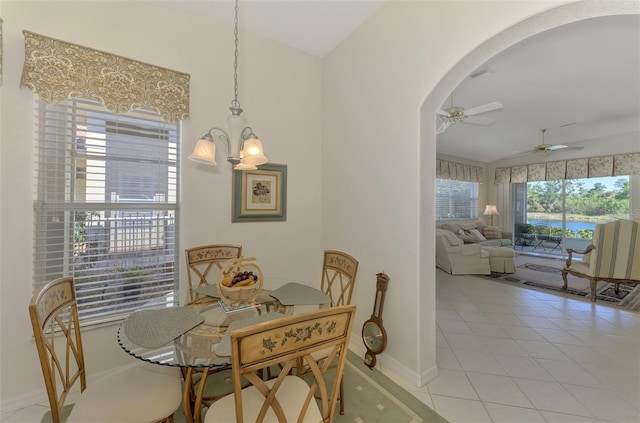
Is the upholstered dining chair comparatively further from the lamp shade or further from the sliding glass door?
the sliding glass door

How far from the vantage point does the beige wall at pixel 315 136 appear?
5.72 feet

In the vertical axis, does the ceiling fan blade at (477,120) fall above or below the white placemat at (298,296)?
above

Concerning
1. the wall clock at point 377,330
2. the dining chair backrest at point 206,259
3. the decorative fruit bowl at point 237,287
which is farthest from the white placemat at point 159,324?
the wall clock at point 377,330

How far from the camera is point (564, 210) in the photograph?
22.9ft

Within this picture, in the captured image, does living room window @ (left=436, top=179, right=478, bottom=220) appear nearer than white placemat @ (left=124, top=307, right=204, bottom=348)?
No

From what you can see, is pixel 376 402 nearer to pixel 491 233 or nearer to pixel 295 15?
pixel 295 15

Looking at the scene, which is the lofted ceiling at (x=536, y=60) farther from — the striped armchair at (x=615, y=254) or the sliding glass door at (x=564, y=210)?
the striped armchair at (x=615, y=254)

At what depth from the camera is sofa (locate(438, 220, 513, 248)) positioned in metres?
6.32

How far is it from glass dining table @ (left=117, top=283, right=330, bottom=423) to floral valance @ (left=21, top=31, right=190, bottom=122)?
63.2 inches

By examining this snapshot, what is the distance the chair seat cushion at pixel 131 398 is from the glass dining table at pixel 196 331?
0.31ft

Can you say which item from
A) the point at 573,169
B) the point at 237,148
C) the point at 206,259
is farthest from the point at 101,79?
the point at 573,169

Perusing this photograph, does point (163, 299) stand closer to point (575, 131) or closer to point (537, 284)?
point (537, 284)

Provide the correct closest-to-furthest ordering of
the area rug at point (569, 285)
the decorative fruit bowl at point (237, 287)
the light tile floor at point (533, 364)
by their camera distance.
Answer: the decorative fruit bowl at point (237, 287), the light tile floor at point (533, 364), the area rug at point (569, 285)

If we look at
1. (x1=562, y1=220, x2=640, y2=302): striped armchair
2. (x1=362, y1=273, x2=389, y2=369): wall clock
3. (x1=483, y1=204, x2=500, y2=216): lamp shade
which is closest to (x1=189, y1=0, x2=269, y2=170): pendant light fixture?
(x1=362, y1=273, x2=389, y2=369): wall clock
